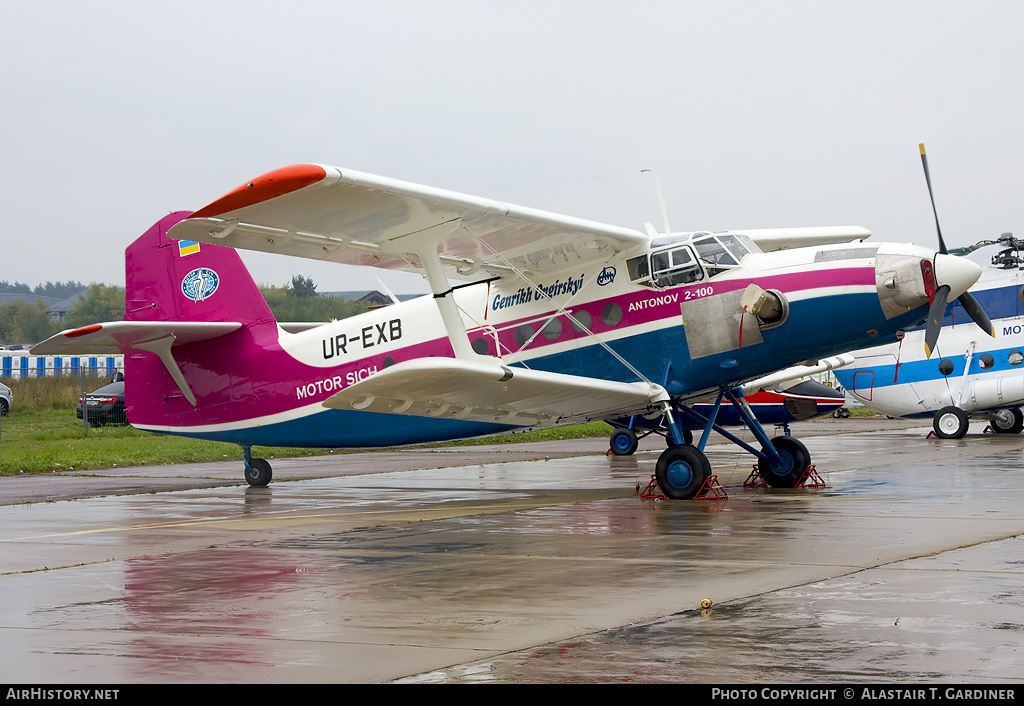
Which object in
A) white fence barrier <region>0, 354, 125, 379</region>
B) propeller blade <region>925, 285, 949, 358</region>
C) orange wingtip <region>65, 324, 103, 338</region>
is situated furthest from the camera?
white fence barrier <region>0, 354, 125, 379</region>

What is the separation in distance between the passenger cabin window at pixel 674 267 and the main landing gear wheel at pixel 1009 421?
18.4 m

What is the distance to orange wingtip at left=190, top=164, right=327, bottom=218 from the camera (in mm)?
9938

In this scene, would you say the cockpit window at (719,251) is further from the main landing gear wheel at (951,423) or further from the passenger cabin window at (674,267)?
the main landing gear wheel at (951,423)

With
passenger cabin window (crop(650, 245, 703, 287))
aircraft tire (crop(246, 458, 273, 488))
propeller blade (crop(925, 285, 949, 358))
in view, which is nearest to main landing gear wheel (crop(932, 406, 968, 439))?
propeller blade (crop(925, 285, 949, 358))

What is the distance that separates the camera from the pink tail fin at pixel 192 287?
1606 centimetres

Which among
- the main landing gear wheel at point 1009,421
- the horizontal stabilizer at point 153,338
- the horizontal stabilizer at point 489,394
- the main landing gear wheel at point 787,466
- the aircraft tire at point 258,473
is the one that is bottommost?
the main landing gear wheel at point 1009,421

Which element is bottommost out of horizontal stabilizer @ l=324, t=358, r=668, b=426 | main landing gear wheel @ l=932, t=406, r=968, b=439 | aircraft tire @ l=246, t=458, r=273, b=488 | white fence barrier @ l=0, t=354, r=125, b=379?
main landing gear wheel @ l=932, t=406, r=968, b=439

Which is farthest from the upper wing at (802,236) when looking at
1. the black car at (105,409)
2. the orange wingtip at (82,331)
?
the black car at (105,409)

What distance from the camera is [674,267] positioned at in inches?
504

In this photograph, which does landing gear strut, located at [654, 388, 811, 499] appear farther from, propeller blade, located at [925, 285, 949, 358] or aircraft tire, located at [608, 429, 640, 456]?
aircraft tire, located at [608, 429, 640, 456]

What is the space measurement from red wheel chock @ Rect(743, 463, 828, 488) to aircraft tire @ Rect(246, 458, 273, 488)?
7134 millimetres

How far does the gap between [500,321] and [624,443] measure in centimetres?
964

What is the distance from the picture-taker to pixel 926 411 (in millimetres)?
26578
